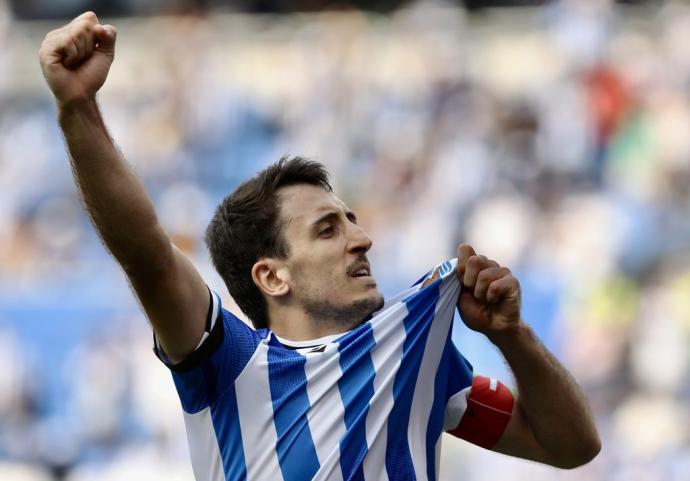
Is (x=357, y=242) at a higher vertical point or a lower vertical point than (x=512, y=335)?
higher

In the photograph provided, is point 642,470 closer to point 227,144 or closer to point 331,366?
point 227,144

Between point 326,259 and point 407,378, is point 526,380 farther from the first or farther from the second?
point 326,259

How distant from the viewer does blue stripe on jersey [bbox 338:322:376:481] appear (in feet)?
9.52

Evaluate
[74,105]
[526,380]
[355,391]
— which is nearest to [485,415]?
[526,380]

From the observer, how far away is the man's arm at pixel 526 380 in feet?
10.4

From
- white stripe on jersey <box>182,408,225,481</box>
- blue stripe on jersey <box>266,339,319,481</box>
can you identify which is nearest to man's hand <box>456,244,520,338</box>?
blue stripe on jersey <box>266,339,319,481</box>

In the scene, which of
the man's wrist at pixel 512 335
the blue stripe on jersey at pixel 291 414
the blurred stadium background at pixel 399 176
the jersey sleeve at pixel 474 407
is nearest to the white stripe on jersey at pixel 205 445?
the blue stripe on jersey at pixel 291 414

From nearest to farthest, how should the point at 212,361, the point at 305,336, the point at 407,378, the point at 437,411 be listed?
the point at 212,361 < the point at 407,378 < the point at 437,411 < the point at 305,336

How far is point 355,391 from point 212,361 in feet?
1.21

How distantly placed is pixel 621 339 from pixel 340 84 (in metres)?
3.59

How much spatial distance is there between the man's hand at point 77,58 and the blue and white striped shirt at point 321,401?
2.08ft

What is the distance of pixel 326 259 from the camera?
10.9 ft

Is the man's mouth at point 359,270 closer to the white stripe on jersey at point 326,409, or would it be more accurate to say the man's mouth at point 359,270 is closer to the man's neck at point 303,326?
the man's neck at point 303,326

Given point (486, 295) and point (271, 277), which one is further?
point (271, 277)
